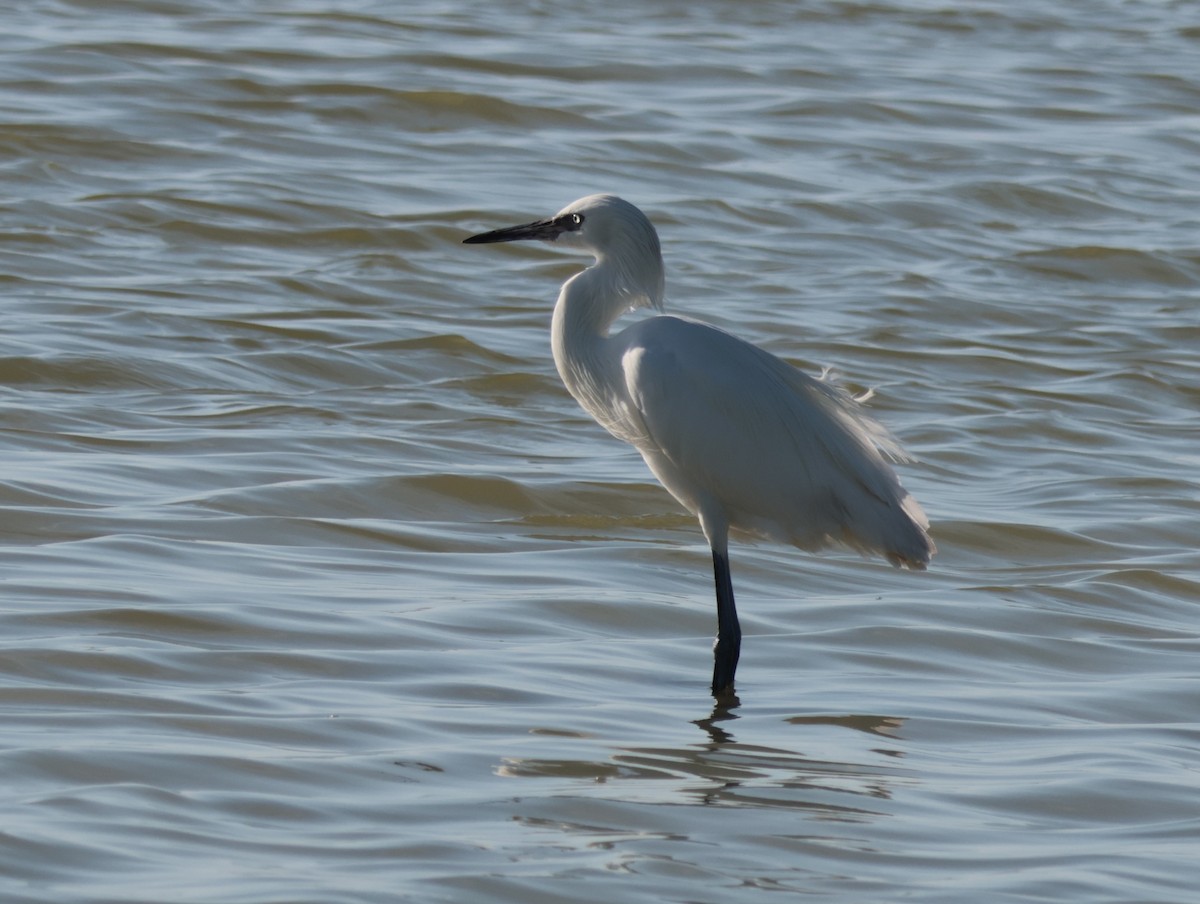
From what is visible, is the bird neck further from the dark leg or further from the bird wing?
the dark leg

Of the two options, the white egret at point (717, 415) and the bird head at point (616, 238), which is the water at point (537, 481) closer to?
the white egret at point (717, 415)

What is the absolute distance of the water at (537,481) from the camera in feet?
15.0

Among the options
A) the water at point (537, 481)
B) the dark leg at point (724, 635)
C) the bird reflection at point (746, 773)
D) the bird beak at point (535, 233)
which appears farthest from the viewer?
the bird beak at point (535, 233)

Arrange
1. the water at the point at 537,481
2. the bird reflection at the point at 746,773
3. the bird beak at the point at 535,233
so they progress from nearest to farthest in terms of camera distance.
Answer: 1. the water at the point at 537,481
2. the bird reflection at the point at 746,773
3. the bird beak at the point at 535,233

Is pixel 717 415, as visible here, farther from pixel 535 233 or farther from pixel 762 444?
pixel 535 233

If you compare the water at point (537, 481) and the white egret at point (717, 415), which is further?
the white egret at point (717, 415)

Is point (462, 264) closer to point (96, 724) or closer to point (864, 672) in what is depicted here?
point (864, 672)

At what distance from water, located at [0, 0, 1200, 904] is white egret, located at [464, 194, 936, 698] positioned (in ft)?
1.24

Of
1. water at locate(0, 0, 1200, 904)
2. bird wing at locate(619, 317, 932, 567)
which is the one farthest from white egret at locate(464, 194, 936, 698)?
water at locate(0, 0, 1200, 904)

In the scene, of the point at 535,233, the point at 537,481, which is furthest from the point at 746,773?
the point at 537,481

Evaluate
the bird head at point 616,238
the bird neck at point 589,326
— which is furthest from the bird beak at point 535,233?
the bird neck at point 589,326

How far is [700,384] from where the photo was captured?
6492 mm

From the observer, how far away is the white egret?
6516mm

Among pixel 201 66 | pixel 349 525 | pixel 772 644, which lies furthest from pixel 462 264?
pixel 772 644
